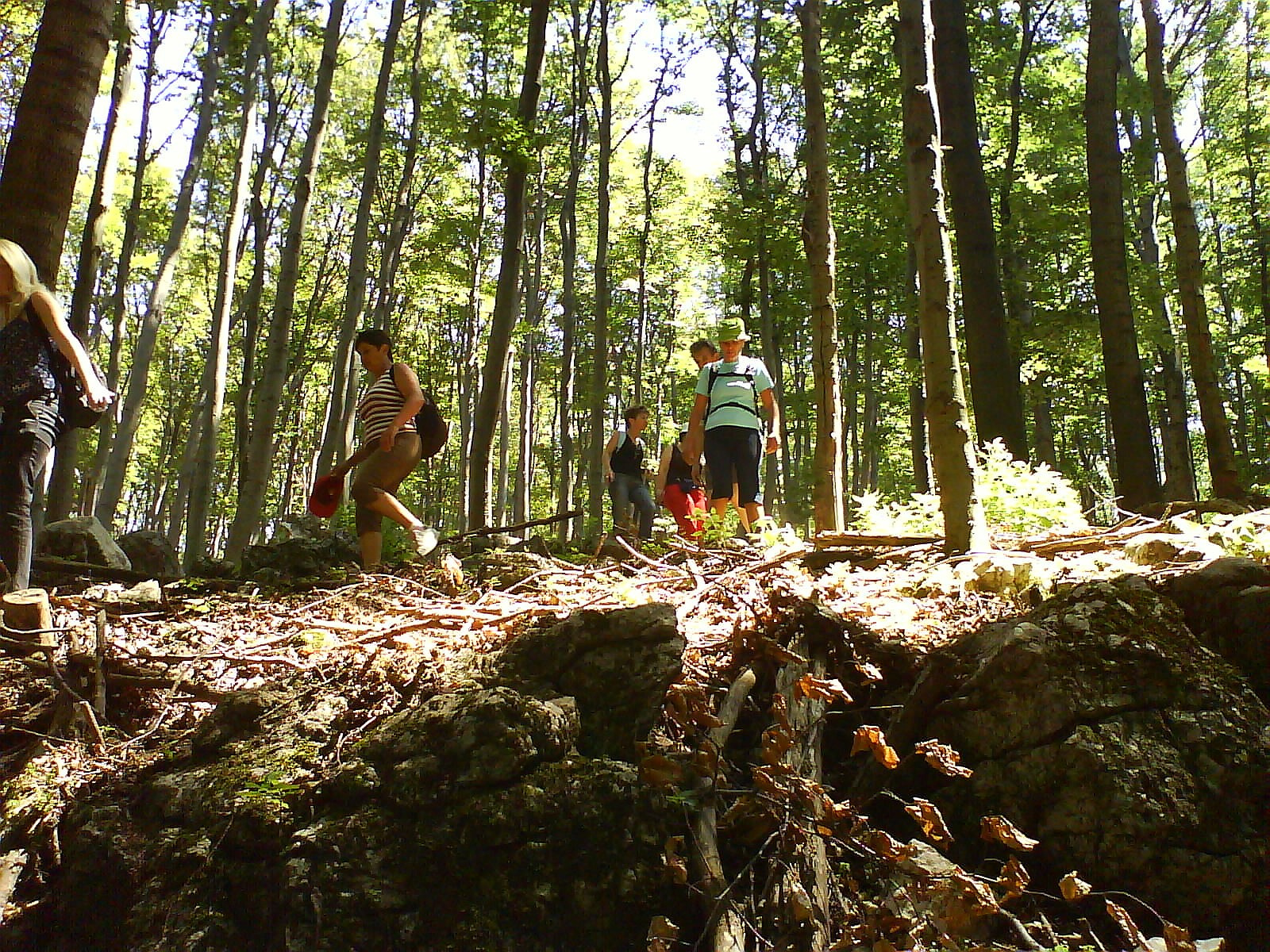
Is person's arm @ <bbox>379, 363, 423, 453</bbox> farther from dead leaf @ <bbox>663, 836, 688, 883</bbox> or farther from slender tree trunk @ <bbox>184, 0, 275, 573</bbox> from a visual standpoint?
slender tree trunk @ <bbox>184, 0, 275, 573</bbox>

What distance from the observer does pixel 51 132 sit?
14.2ft

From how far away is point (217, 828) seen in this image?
74.7 inches

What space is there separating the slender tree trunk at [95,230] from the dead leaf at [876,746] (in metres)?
10.6

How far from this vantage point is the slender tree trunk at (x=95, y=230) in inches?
385

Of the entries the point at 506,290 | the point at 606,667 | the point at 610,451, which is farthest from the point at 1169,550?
the point at 506,290

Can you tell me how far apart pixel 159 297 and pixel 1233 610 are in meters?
16.4

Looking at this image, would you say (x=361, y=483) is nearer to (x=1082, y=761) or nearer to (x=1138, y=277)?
(x=1082, y=761)

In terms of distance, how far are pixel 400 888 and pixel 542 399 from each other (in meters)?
40.6

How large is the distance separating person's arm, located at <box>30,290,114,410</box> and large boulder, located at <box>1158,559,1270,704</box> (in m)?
4.75

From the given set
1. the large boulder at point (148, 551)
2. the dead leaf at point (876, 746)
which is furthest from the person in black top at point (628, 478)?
the dead leaf at point (876, 746)

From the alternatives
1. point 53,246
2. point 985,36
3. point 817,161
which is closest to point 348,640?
point 53,246

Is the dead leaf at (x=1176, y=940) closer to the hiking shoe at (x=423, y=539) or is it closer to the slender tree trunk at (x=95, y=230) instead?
the hiking shoe at (x=423, y=539)

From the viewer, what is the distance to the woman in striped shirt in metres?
5.46

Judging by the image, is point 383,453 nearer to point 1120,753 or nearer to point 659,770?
point 659,770
